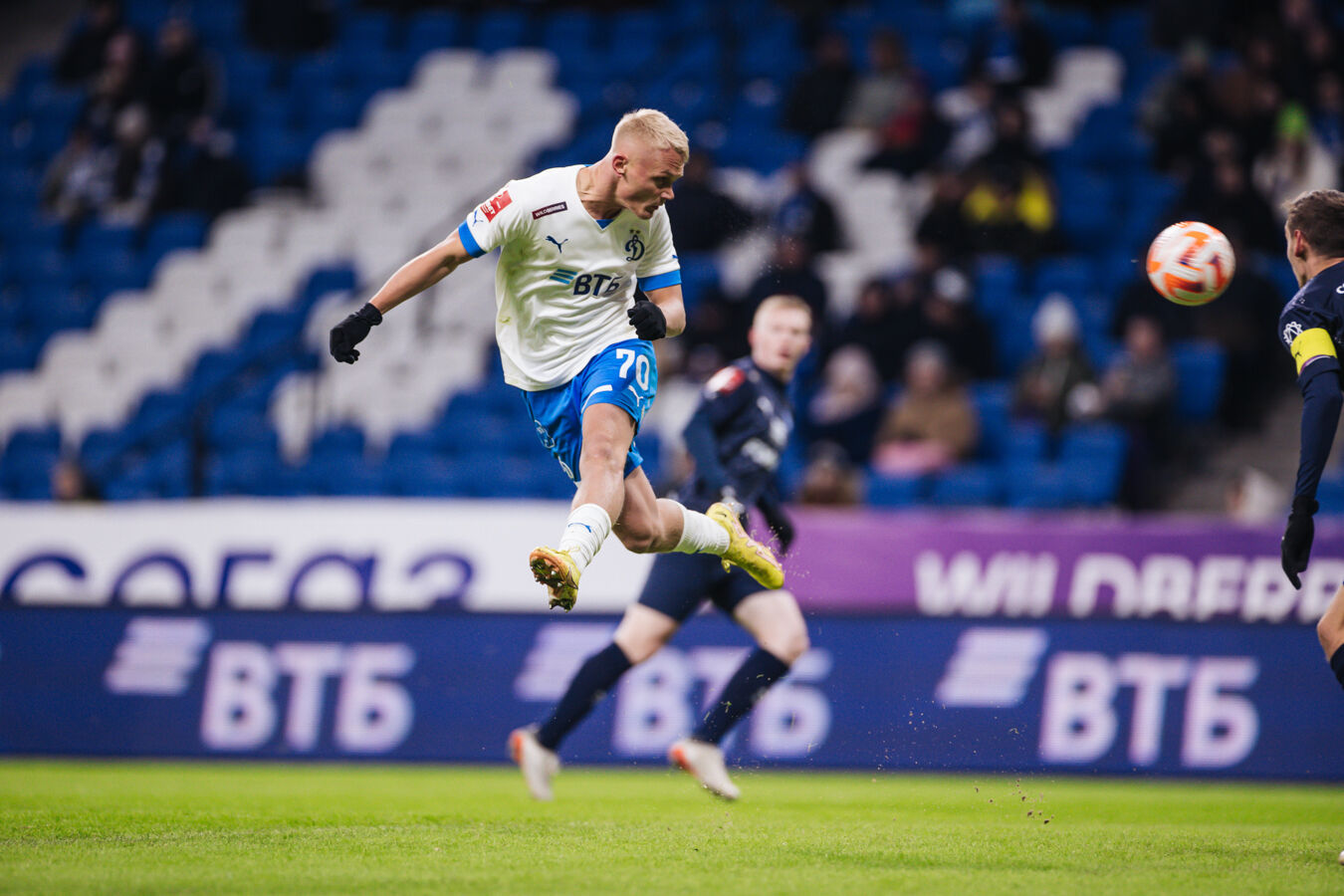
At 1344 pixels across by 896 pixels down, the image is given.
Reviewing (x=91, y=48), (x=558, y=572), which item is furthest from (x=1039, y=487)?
(x=91, y=48)

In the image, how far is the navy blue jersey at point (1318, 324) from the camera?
18.7ft

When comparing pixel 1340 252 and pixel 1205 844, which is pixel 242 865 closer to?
pixel 1205 844

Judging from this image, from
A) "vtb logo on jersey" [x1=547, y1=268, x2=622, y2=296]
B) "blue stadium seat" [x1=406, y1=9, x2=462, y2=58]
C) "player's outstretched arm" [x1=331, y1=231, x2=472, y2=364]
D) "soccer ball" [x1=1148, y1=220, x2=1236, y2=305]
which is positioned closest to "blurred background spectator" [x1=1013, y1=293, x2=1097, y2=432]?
"soccer ball" [x1=1148, y1=220, x2=1236, y2=305]

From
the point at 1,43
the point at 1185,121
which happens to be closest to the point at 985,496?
the point at 1185,121

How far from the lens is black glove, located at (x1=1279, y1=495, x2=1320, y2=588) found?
18.4ft

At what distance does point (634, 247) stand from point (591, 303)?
0.29 m

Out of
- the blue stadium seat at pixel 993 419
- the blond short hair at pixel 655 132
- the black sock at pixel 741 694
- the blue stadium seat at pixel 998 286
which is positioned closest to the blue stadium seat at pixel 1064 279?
the blue stadium seat at pixel 998 286

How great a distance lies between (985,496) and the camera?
12.0 m

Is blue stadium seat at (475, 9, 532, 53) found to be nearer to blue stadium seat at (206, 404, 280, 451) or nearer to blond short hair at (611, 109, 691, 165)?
blue stadium seat at (206, 404, 280, 451)

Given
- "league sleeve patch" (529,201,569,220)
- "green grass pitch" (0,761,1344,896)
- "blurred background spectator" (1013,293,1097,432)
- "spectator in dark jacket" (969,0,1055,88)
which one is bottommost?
"green grass pitch" (0,761,1344,896)

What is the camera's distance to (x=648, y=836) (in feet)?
20.2

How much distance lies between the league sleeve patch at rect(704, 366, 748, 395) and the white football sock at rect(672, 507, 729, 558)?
1.06 m

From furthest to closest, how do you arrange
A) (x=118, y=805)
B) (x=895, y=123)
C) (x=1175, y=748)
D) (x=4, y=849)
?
(x=895, y=123) < (x=1175, y=748) < (x=118, y=805) < (x=4, y=849)

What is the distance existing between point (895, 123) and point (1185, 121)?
262 centimetres
